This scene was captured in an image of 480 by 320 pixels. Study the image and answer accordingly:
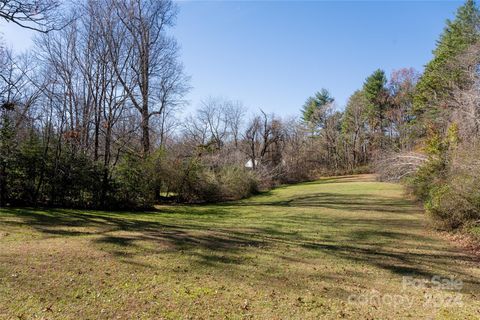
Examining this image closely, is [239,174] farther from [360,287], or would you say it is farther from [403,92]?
[403,92]

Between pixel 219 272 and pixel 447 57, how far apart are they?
1067 inches

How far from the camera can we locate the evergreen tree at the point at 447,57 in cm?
2084

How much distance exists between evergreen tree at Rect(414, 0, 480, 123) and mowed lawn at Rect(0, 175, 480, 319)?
17.1 meters

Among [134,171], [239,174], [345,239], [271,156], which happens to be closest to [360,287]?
[345,239]

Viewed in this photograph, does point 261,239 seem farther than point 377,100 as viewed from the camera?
No

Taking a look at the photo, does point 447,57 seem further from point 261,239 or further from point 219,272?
point 219,272

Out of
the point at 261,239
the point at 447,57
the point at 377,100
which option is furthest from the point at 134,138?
the point at 377,100

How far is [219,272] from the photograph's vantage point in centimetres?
468

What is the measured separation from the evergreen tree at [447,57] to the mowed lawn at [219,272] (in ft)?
56.0

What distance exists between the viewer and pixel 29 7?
7168 mm

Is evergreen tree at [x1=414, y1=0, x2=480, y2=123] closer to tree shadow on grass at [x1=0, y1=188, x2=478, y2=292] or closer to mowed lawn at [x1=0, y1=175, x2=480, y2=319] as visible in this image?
tree shadow on grass at [x1=0, y1=188, x2=478, y2=292]

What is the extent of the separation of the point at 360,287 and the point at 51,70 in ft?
55.7

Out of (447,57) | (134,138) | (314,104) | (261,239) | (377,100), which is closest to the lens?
(261,239)

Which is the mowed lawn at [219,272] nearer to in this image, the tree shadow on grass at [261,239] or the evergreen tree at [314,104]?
the tree shadow on grass at [261,239]
